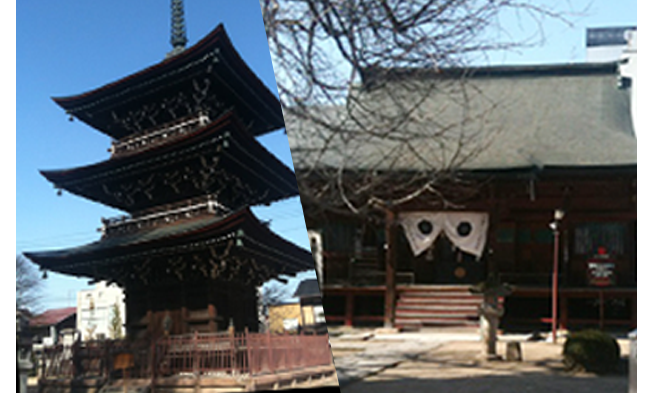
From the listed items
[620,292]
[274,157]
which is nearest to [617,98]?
[620,292]

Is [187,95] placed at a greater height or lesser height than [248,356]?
greater

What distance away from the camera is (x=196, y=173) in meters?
6.22

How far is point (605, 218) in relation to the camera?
9742mm

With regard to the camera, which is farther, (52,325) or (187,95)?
(187,95)

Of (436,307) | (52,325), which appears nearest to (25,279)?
(52,325)

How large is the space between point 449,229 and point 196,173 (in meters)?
5.08

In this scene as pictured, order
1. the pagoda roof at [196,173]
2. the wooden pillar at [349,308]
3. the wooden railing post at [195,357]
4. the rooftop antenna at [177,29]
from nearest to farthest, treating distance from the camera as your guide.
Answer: the wooden railing post at [195,357] → the rooftop antenna at [177,29] → the pagoda roof at [196,173] → the wooden pillar at [349,308]

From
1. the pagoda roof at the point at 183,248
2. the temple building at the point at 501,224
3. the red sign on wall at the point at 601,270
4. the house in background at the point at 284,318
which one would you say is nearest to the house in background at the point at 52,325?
the pagoda roof at the point at 183,248

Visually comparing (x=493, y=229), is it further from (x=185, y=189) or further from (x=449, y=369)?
(x=185, y=189)

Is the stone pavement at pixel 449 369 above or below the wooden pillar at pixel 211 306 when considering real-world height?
below

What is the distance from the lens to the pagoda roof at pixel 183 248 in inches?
218

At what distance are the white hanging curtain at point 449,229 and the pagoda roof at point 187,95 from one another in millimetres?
4357

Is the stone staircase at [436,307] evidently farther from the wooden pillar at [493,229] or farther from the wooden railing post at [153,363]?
the wooden railing post at [153,363]
